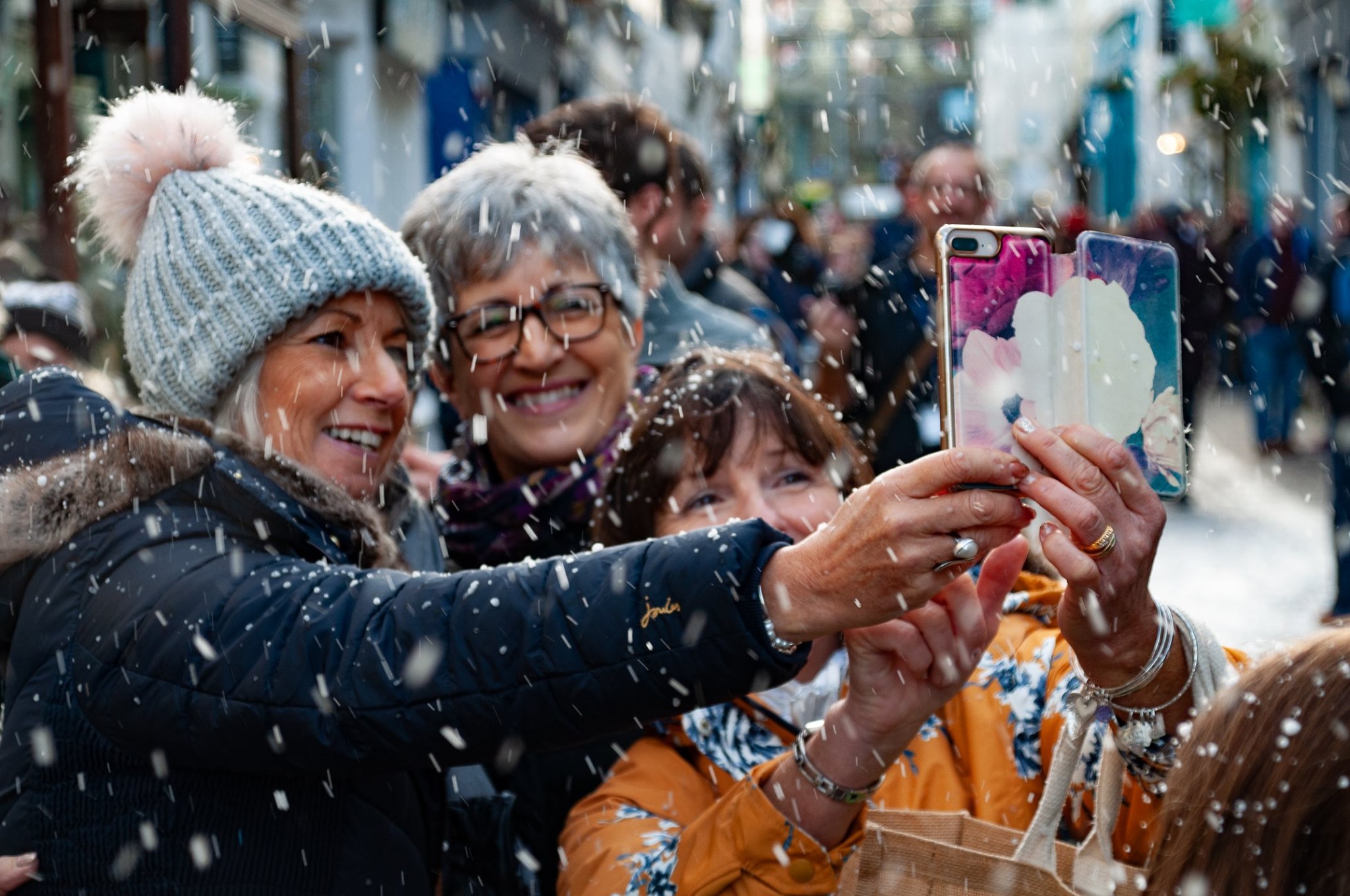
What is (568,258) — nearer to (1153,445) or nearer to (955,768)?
(955,768)

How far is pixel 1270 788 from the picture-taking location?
1480 millimetres

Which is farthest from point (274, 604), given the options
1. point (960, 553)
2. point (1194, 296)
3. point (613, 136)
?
→ point (1194, 296)

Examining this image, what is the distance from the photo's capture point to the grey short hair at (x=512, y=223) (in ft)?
10.7

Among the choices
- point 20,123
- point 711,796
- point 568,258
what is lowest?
point 711,796

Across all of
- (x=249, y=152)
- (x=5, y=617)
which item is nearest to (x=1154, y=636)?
(x=5, y=617)

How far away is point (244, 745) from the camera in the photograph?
185cm

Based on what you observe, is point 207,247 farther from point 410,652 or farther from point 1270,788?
point 1270,788

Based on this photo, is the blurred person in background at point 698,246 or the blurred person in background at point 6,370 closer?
the blurred person in background at point 6,370

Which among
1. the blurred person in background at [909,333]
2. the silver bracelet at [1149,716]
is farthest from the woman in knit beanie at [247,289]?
the blurred person in background at [909,333]

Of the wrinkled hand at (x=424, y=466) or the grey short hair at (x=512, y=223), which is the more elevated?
the grey short hair at (x=512, y=223)

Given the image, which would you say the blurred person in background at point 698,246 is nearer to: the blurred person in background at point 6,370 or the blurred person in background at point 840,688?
the blurred person in background at point 6,370

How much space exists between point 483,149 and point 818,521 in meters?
1.55

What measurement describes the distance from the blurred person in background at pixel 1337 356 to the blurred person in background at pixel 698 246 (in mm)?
3203

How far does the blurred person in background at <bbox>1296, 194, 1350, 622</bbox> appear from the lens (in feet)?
25.8
